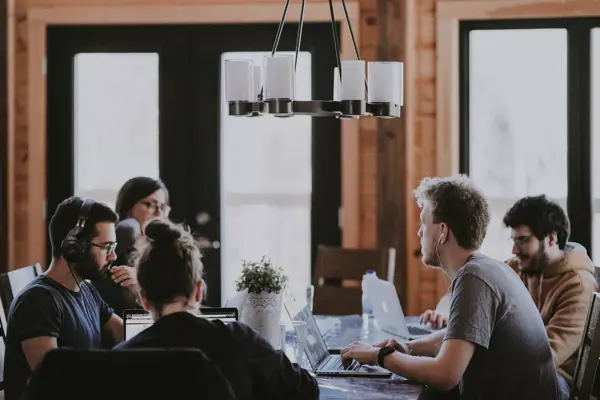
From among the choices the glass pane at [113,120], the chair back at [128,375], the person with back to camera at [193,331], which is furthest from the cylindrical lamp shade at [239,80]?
the glass pane at [113,120]

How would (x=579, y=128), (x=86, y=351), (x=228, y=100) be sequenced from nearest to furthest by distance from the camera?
1. (x=86, y=351)
2. (x=228, y=100)
3. (x=579, y=128)

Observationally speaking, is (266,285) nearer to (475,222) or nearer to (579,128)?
(475,222)

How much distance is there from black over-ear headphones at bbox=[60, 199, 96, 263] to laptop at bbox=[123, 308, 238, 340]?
23cm

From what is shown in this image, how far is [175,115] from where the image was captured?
5.38 metres

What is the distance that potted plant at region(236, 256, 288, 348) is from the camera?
296 centimetres

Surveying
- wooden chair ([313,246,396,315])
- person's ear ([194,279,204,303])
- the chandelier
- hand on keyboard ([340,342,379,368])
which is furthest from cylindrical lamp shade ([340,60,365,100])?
→ wooden chair ([313,246,396,315])

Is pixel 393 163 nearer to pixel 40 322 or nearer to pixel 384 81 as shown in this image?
pixel 384 81

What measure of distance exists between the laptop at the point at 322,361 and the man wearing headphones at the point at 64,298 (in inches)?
24.6

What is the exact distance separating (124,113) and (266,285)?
273 centimetres

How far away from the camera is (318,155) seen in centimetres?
533

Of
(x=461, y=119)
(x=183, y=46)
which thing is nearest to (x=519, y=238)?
(x=461, y=119)

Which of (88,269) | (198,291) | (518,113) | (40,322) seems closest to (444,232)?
(198,291)

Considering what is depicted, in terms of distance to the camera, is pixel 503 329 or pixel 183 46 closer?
pixel 503 329

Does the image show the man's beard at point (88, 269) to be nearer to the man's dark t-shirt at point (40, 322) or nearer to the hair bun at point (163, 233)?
the man's dark t-shirt at point (40, 322)
